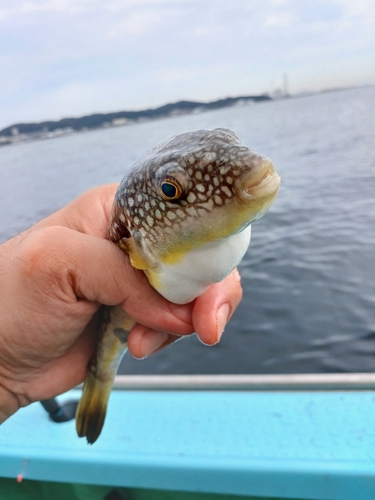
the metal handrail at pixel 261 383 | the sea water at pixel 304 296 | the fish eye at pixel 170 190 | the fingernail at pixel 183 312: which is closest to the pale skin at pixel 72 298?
the fingernail at pixel 183 312

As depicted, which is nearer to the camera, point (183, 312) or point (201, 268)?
point (201, 268)

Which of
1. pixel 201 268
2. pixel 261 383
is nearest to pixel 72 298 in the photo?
pixel 201 268

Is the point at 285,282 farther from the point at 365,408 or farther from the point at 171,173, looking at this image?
the point at 171,173

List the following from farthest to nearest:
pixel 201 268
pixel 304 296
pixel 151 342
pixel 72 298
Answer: pixel 304 296
pixel 151 342
pixel 72 298
pixel 201 268

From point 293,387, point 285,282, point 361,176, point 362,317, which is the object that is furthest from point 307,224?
point 293,387

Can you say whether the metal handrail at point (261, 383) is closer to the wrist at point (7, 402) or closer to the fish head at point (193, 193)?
the wrist at point (7, 402)

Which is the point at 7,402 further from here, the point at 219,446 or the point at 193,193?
the point at 193,193
